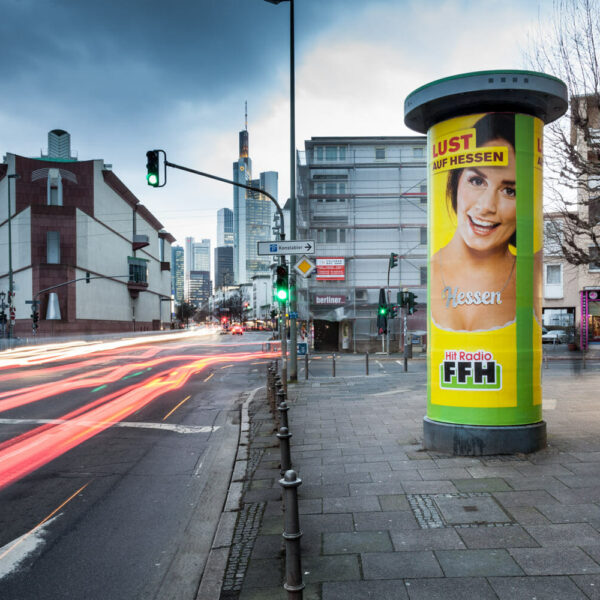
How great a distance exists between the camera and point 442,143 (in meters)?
7.67

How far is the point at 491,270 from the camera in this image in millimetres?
7371

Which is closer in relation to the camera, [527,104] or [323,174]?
[527,104]

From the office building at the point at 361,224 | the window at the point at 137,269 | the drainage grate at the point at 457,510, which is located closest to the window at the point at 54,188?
the window at the point at 137,269

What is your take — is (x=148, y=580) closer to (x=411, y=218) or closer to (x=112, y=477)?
(x=112, y=477)

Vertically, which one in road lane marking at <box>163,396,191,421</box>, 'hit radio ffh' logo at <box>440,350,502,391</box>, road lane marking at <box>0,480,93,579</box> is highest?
'hit radio ffh' logo at <box>440,350,502,391</box>

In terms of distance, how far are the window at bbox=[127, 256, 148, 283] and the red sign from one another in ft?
158

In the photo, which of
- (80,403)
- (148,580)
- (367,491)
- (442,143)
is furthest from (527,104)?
(80,403)

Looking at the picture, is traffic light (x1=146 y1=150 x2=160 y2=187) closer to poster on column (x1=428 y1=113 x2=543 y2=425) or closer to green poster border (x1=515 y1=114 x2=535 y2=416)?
poster on column (x1=428 y1=113 x2=543 y2=425)

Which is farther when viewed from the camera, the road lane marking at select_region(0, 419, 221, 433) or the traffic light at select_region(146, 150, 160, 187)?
the traffic light at select_region(146, 150, 160, 187)

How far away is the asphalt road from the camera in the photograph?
14.3 ft

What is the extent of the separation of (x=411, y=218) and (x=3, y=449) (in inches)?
1416

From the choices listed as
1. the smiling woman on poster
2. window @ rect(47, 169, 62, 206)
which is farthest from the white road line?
window @ rect(47, 169, 62, 206)

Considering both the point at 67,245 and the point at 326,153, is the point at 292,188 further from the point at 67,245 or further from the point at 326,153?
the point at 67,245

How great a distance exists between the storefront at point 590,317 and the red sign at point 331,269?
652 inches
